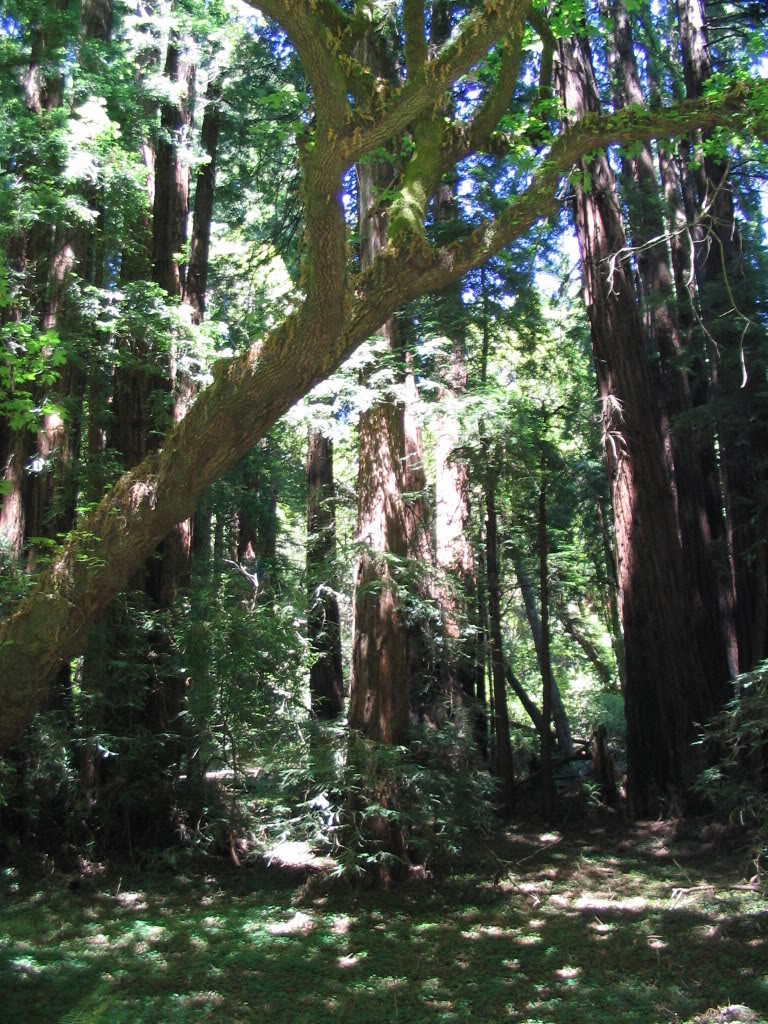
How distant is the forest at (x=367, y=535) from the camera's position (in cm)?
530

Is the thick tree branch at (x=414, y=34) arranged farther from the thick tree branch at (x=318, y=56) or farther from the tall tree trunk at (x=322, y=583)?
the tall tree trunk at (x=322, y=583)

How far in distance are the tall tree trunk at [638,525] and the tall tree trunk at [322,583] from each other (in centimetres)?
365

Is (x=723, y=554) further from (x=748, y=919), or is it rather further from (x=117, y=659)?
(x=117, y=659)

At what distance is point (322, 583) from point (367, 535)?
2.62ft

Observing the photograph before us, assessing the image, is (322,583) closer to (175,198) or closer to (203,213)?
(175,198)

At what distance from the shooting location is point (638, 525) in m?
11.2

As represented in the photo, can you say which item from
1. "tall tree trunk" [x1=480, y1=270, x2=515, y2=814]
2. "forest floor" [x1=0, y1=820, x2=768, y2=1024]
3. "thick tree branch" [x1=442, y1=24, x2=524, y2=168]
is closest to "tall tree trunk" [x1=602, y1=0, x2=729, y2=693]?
"tall tree trunk" [x1=480, y1=270, x2=515, y2=814]

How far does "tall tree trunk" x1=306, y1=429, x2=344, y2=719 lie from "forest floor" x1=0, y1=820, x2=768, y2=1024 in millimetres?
2397

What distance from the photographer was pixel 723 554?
14.2 m

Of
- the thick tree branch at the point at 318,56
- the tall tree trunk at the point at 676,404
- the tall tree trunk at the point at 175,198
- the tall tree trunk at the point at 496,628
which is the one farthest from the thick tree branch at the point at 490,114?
the tall tree trunk at the point at 676,404

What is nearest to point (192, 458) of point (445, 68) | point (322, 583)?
point (445, 68)

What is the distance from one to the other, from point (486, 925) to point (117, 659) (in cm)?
468

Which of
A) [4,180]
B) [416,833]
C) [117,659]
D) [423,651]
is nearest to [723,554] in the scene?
[423,651]

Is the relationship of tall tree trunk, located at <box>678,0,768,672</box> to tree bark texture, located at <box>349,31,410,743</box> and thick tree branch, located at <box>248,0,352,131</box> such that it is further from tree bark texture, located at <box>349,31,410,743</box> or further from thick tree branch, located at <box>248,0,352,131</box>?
thick tree branch, located at <box>248,0,352,131</box>
